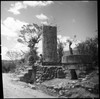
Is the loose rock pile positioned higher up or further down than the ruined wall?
further down

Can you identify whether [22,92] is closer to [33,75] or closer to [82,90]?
[82,90]

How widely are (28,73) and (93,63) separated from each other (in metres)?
5.93

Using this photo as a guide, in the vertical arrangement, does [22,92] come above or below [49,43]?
below

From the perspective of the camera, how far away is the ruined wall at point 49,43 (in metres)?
16.8

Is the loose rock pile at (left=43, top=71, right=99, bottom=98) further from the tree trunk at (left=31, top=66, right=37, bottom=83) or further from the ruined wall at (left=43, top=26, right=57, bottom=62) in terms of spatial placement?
the ruined wall at (left=43, top=26, right=57, bottom=62)

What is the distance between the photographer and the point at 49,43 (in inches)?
661

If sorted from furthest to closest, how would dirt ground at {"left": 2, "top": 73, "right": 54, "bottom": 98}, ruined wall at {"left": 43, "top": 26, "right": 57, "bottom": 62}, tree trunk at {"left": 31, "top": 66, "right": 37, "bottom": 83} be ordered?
ruined wall at {"left": 43, "top": 26, "right": 57, "bottom": 62} < tree trunk at {"left": 31, "top": 66, "right": 37, "bottom": 83} < dirt ground at {"left": 2, "top": 73, "right": 54, "bottom": 98}

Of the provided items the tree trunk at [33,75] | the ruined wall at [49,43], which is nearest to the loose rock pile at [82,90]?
the tree trunk at [33,75]

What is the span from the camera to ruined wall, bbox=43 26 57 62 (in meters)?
16.8

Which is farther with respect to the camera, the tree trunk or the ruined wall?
the ruined wall

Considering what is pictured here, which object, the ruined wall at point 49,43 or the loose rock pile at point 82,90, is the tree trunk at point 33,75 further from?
the loose rock pile at point 82,90

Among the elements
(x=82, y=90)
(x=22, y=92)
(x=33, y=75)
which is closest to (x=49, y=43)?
(x=33, y=75)

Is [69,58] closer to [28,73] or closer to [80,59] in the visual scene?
[80,59]

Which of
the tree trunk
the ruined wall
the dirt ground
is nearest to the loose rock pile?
the dirt ground
